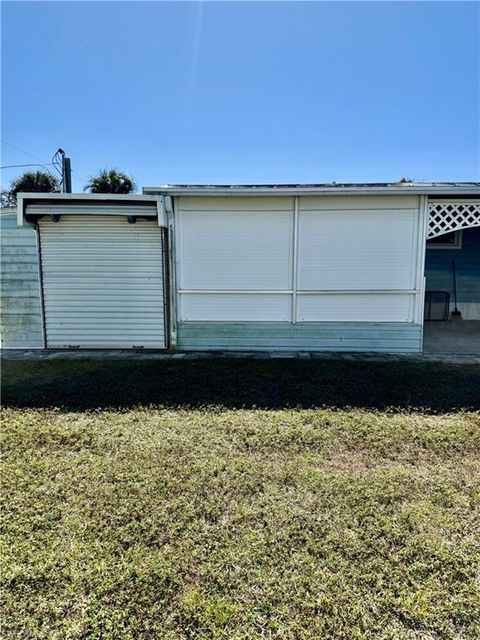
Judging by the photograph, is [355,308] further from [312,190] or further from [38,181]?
[38,181]

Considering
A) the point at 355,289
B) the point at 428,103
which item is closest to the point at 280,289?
the point at 355,289

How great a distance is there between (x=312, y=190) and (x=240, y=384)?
375 centimetres

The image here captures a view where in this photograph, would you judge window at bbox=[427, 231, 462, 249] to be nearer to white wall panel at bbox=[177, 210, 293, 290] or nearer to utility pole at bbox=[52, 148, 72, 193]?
white wall panel at bbox=[177, 210, 293, 290]

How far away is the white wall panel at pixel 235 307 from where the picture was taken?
6922 mm

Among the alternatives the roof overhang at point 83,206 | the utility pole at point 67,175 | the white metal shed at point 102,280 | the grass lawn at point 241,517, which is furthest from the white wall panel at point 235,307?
the utility pole at point 67,175

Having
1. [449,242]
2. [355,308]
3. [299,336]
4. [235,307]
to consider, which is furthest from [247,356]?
[449,242]

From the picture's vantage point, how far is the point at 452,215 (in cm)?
659

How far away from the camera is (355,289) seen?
680cm

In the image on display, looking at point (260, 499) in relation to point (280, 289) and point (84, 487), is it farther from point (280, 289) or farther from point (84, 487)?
point (280, 289)

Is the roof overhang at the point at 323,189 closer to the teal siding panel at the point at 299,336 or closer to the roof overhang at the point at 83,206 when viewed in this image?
the roof overhang at the point at 83,206

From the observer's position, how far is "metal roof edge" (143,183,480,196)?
20.3 ft

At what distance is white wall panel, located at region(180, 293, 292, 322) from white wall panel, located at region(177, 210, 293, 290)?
0.68 feet

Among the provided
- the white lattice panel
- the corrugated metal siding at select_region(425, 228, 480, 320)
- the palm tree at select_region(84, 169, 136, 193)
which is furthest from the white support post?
the palm tree at select_region(84, 169, 136, 193)

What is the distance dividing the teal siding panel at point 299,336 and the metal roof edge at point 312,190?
2.47m
